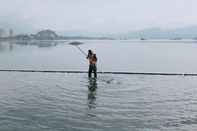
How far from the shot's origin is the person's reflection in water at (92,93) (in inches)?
659

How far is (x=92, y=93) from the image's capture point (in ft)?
65.2

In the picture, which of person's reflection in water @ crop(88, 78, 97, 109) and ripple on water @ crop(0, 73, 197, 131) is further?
person's reflection in water @ crop(88, 78, 97, 109)

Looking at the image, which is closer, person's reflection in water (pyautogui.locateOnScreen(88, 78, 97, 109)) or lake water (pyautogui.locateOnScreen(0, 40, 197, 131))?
lake water (pyautogui.locateOnScreen(0, 40, 197, 131))

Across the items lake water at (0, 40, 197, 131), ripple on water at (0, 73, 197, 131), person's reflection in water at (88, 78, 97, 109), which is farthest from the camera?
person's reflection in water at (88, 78, 97, 109)

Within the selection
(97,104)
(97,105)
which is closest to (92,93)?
(97,104)

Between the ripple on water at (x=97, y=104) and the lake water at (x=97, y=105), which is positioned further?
the ripple on water at (x=97, y=104)

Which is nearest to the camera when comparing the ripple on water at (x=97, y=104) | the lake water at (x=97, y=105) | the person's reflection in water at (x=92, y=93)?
the lake water at (x=97, y=105)

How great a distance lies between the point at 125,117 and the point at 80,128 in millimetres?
2513

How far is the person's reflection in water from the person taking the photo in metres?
16.8

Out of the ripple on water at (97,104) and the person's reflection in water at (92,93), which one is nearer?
the ripple on water at (97,104)

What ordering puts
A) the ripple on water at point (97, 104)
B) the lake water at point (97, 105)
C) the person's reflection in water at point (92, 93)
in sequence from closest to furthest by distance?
the lake water at point (97, 105)
the ripple on water at point (97, 104)
the person's reflection in water at point (92, 93)

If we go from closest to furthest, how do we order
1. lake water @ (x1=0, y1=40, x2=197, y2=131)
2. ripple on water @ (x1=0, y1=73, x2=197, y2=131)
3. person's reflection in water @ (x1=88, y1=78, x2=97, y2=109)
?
lake water @ (x1=0, y1=40, x2=197, y2=131) < ripple on water @ (x1=0, y1=73, x2=197, y2=131) < person's reflection in water @ (x1=88, y1=78, x2=97, y2=109)

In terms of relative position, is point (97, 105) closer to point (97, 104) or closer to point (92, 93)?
point (97, 104)

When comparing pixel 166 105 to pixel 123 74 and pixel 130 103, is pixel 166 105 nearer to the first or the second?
pixel 130 103
